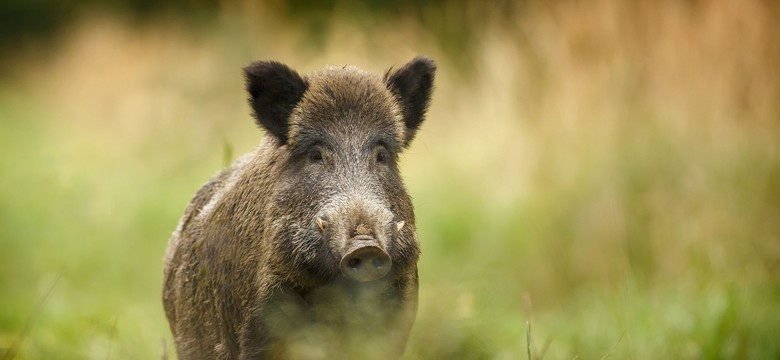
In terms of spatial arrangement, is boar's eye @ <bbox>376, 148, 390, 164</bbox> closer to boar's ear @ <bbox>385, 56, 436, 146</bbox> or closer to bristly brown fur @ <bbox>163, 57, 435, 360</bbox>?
bristly brown fur @ <bbox>163, 57, 435, 360</bbox>

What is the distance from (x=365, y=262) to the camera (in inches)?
157

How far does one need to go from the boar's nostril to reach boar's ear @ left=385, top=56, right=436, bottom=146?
119cm

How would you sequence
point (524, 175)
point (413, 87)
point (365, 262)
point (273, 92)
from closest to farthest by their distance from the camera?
point (365, 262) → point (273, 92) → point (413, 87) → point (524, 175)

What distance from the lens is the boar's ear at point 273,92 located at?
4891mm

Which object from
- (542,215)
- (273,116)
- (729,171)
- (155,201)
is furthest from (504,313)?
(155,201)

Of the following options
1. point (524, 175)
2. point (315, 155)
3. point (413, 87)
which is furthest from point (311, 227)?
point (524, 175)

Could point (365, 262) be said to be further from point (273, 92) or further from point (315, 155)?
point (273, 92)

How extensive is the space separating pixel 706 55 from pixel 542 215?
1859 mm

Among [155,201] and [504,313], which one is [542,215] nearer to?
→ [504,313]

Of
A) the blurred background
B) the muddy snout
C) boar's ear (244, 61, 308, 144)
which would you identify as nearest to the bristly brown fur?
boar's ear (244, 61, 308, 144)

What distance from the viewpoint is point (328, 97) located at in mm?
4801

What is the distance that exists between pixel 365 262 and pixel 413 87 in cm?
147

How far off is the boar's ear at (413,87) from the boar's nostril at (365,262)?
1186 mm

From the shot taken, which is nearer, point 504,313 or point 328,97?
point 328,97
